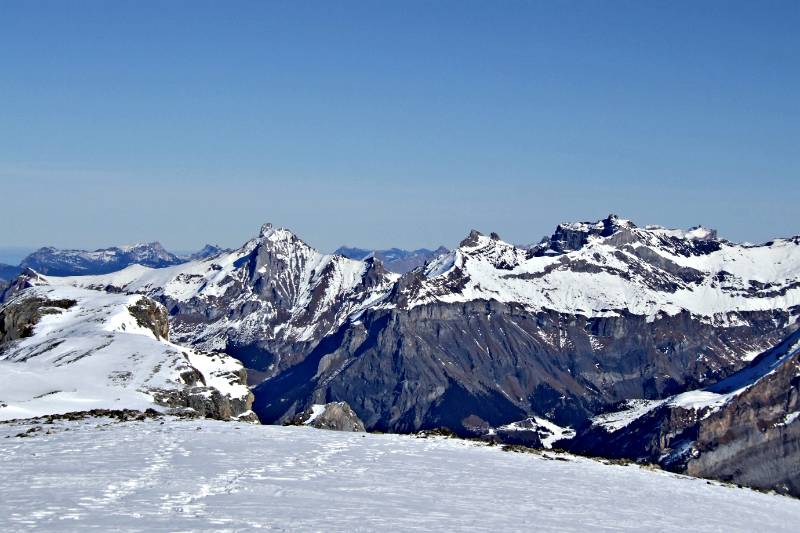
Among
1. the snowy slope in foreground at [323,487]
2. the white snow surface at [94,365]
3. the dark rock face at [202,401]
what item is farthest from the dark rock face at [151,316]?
the snowy slope in foreground at [323,487]

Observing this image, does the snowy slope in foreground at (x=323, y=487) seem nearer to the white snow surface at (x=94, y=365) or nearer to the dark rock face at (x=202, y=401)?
the white snow surface at (x=94, y=365)

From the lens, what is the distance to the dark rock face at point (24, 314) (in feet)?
443

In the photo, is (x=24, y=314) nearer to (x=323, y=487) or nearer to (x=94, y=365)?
(x=94, y=365)

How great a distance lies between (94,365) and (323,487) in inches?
2479

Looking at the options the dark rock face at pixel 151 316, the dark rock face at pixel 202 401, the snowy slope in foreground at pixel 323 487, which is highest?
the dark rock face at pixel 151 316

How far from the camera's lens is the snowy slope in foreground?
41.7m

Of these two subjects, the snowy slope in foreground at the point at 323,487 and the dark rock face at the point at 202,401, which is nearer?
the snowy slope in foreground at the point at 323,487

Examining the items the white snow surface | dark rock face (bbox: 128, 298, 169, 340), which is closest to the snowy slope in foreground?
the white snow surface

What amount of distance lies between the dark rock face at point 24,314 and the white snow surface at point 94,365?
4.09ft

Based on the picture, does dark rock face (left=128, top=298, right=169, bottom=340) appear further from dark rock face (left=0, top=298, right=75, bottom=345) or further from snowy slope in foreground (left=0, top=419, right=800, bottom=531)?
snowy slope in foreground (left=0, top=419, right=800, bottom=531)

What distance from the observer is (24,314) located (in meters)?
139

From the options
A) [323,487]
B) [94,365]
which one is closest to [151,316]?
[94,365]

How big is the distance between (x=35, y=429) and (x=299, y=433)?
16.8 meters

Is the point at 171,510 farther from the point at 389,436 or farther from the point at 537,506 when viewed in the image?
the point at 389,436
